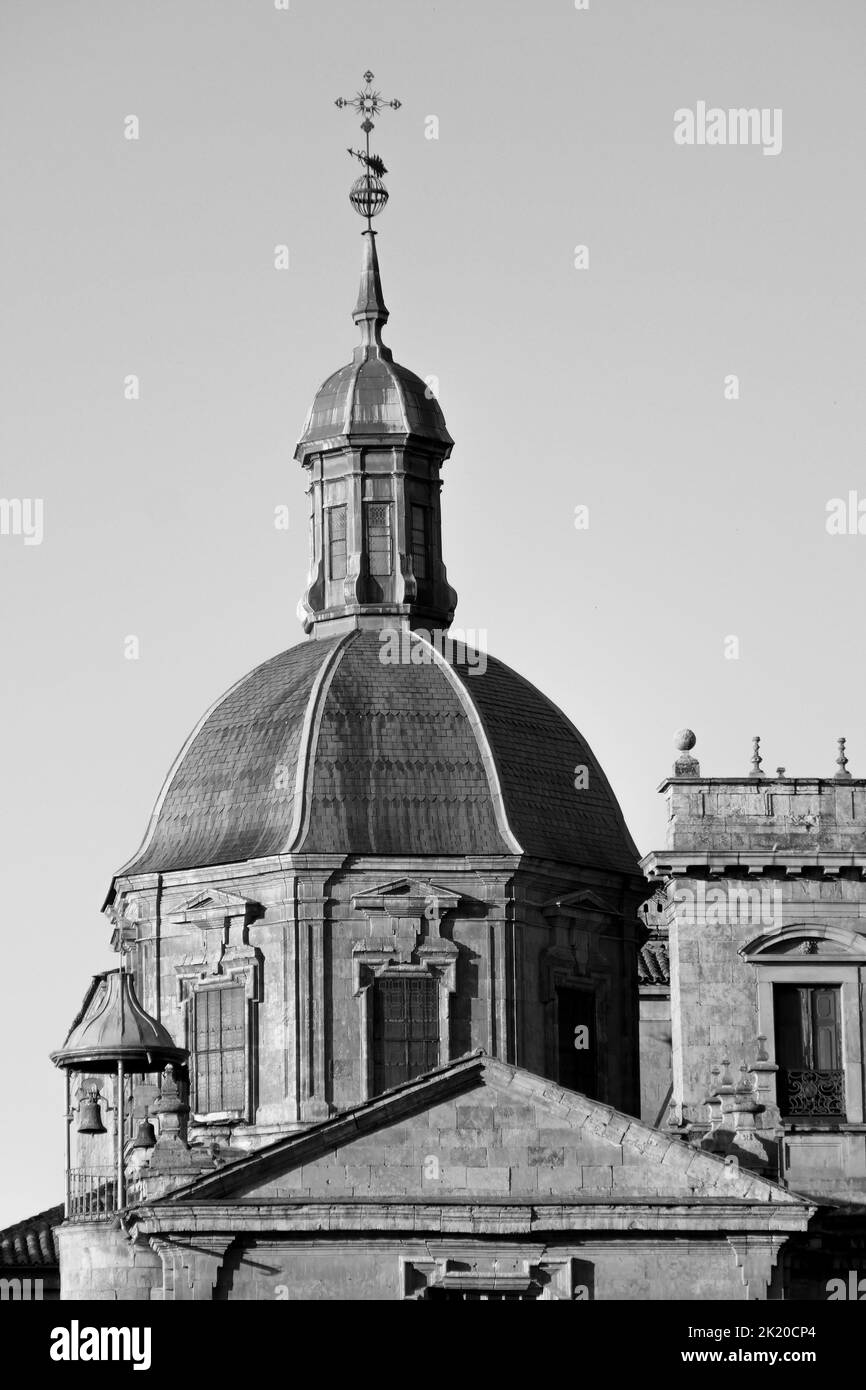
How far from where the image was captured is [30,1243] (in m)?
84.1

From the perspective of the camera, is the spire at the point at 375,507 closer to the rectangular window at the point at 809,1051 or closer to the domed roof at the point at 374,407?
the domed roof at the point at 374,407

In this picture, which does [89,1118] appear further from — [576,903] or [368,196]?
[368,196]

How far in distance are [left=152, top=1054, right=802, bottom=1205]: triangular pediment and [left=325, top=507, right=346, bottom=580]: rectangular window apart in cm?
1857

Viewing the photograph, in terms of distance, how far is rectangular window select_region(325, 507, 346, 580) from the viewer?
278ft

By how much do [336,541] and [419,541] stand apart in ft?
5.94

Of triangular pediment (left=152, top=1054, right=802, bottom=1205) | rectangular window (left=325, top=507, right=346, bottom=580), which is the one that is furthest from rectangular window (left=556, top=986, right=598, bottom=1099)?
triangular pediment (left=152, top=1054, right=802, bottom=1205)

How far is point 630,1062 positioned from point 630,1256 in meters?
14.1

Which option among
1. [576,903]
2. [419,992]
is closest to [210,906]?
[419,992]

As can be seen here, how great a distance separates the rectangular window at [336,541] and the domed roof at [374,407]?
1.63 m

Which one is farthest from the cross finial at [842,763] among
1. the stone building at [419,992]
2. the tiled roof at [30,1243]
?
the tiled roof at [30,1243]

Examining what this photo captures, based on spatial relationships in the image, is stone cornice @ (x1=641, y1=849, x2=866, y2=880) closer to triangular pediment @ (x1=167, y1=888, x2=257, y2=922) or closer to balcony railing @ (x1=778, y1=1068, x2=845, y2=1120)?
balcony railing @ (x1=778, y1=1068, x2=845, y2=1120)

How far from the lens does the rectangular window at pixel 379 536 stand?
84688 mm

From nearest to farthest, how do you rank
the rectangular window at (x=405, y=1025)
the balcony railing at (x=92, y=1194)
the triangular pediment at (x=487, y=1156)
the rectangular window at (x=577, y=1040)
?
the triangular pediment at (x=487, y=1156)
the balcony railing at (x=92, y=1194)
the rectangular window at (x=405, y=1025)
the rectangular window at (x=577, y=1040)
